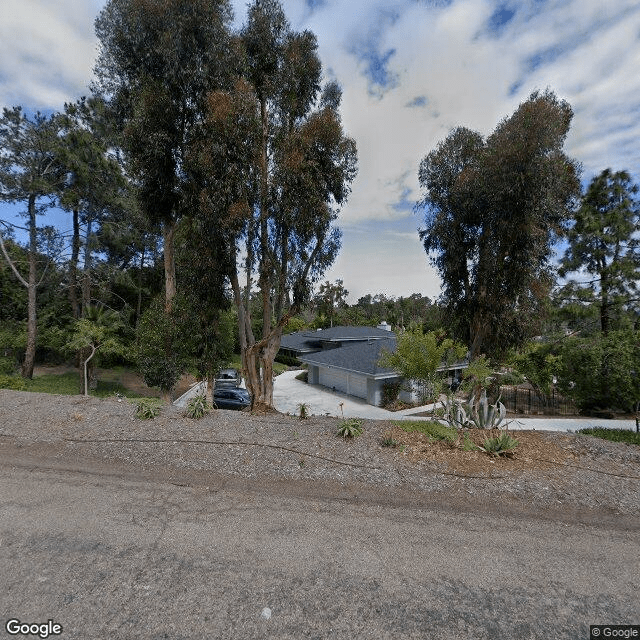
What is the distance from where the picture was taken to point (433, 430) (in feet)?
20.3

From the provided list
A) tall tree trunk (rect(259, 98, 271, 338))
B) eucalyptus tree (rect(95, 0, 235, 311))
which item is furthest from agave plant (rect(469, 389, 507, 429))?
eucalyptus tree (rect(95, 0, 235, 311))

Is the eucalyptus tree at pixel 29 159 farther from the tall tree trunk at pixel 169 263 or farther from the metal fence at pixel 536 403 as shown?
the metal fence at pixel 536 403

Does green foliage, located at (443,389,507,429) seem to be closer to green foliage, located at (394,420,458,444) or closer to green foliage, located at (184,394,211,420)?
green foliage, located at (394,420,458,444)

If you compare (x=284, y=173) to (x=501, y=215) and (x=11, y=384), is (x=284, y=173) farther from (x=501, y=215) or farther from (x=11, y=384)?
(x=11, y=384)

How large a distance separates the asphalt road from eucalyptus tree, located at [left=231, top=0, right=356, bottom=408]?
→ 6141 millimetres

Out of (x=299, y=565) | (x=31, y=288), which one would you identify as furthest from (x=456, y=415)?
(x=31, y=288)

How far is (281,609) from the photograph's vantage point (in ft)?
8.89

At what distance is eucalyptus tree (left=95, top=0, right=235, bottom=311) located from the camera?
924 centimetres

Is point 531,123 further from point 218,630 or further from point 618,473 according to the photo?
point 218,630

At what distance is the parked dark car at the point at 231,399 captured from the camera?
51.7 ft

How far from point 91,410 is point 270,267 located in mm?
5304

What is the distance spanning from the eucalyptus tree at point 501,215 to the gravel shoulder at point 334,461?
5907mm

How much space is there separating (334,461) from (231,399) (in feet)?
38.5

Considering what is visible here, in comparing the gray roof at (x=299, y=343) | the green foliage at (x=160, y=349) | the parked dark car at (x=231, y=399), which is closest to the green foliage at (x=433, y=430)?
the green foliage at (x=160, y=349)
